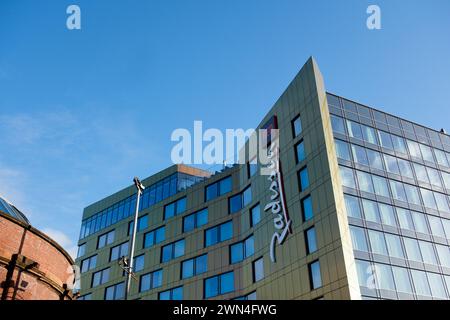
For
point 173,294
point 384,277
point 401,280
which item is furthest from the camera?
point 173,294

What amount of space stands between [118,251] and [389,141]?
36165mm

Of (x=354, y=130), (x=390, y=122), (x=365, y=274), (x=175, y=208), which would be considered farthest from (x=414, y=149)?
(x=175, y=208)

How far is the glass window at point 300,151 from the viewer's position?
3542 cm

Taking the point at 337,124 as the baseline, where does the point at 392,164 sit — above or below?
below

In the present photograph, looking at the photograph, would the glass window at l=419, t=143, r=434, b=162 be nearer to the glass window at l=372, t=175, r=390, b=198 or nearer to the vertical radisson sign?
the glass window at l=372, t=175, r=390, b=198

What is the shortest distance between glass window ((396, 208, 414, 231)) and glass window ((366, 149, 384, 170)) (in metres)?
4.09

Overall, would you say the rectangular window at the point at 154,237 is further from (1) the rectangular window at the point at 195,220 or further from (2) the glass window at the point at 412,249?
(2) the glass window at the point at 412,249

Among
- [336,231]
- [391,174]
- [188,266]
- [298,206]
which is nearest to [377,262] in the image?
[336,231]

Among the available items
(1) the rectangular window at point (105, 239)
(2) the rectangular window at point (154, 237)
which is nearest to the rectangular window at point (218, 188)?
(2) the rectangular window at point (154, 237)

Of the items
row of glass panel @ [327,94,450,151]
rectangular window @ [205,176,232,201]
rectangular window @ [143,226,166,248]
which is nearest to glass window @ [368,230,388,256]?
row of glass panel @ [327,94,450,151]

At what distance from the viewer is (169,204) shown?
5247 cm

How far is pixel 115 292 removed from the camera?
51750 mm

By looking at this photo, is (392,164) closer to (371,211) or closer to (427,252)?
(371,211)

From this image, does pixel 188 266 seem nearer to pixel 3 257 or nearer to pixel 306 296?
pixel 306 296
